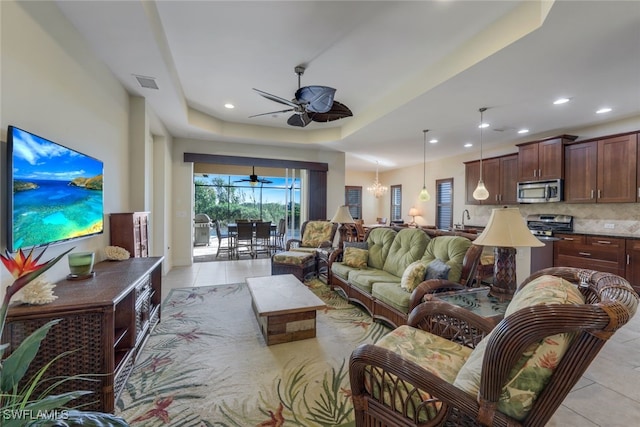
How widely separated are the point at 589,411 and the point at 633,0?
2796mm

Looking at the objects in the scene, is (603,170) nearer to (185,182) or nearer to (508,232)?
(508,232)

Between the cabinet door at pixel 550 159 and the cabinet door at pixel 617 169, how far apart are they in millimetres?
515

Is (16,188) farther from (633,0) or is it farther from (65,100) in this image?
(633,0)

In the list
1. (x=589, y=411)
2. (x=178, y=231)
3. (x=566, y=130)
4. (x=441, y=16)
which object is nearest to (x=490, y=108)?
(x=441, y=16)

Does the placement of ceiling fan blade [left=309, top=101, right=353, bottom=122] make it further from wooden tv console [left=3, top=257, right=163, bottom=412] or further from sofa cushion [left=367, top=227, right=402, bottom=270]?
wooden tv console [left=3, top=257, right=163, bottom=412]

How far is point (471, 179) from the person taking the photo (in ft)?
22.4

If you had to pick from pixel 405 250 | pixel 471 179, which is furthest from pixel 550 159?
pixel 405 250

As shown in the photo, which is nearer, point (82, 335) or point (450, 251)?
point (82, 335)

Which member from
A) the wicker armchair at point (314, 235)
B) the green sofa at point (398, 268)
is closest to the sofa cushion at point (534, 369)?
the green sofa at point (398, 268)

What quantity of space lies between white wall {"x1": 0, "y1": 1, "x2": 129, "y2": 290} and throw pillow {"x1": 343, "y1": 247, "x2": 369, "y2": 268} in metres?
2.82

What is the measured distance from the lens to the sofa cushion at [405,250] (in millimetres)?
3295

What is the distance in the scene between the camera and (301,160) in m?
6.91

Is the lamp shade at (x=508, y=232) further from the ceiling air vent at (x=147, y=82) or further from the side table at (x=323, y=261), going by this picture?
the ceiling air vent at (x=147, y=82)

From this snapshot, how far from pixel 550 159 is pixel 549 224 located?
124cm
